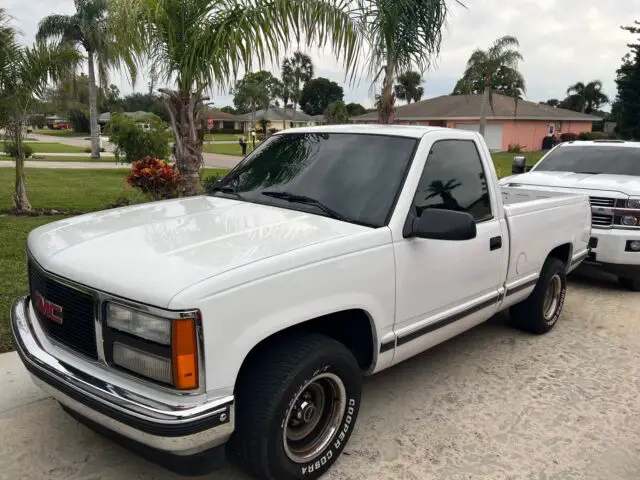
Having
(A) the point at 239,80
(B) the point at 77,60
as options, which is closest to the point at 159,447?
(A) the point at 239,80

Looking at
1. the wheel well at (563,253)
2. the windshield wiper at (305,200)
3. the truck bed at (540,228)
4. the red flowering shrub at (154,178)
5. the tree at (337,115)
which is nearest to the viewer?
the windshield wiper at (305,200)

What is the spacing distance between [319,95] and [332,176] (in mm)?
99939

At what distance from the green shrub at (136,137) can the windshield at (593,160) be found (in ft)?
50.2

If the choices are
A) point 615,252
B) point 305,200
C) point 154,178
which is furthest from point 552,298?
point 154,178

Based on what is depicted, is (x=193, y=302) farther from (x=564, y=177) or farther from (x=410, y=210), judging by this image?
(x=564, y=177)

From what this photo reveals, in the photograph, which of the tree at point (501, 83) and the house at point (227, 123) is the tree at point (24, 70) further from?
the house at point (227, 123)

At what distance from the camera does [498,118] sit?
42.2m

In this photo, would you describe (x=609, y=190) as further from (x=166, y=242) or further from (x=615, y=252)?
(x=166, y=242)

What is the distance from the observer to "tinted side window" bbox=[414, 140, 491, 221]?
3652 mm

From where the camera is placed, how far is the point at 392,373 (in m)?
4.34

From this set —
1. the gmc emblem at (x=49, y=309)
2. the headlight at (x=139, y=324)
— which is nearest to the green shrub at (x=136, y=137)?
the gmc emblem at (x=49, y=309)

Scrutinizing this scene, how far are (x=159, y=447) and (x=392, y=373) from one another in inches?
93.6

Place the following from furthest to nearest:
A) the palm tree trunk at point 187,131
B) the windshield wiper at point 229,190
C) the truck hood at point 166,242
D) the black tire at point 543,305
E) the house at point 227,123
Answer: the house at point 227,123 → the palm tree trunk at point 187,131 → the black tire at point 543,305 → the windshield wiper at point 229,190 → the truck hood at point 166,242

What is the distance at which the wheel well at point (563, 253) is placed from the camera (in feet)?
17.8
